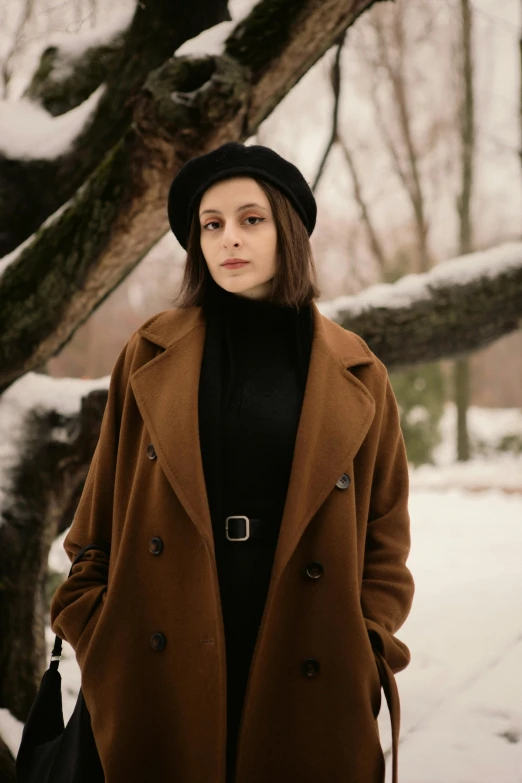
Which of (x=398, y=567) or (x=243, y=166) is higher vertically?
(x=243, y=166)

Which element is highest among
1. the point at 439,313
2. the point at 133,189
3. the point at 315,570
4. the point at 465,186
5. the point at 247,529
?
the point at 465,186

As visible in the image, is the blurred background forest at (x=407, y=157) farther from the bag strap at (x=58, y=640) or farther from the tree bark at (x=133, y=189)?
the bag strap at (x=58, y=640)

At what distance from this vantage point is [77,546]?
2.12 metres

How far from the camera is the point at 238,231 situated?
1979 millimetres

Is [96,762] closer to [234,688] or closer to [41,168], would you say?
[234,688]

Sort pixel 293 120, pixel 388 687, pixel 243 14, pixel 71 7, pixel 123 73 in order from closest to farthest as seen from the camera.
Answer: pixel 388 687 < pixel 243 14 < pixel 123 73 < pixel 71 7 < pixel 293 120

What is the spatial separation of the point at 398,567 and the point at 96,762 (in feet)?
3.30

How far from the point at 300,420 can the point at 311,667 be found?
637 mm

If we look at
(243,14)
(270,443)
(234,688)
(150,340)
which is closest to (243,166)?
(150,340)

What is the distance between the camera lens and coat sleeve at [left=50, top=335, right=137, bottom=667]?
1964mm

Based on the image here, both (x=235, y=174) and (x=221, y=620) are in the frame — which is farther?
(x=235, y=174)

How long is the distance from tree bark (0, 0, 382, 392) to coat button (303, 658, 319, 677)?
5.56ft

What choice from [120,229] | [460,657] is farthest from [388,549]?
[460,657]

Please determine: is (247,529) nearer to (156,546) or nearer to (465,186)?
(156,546)
